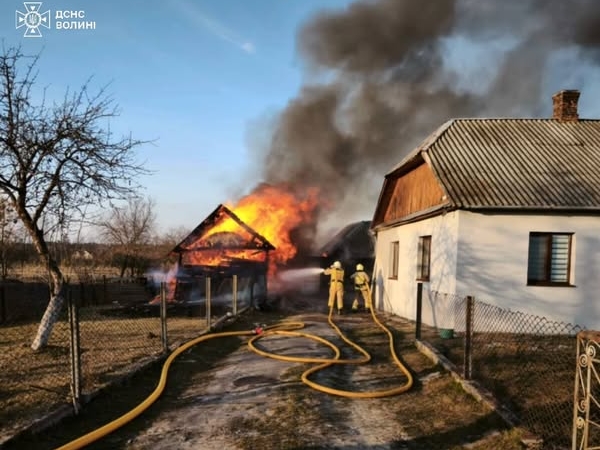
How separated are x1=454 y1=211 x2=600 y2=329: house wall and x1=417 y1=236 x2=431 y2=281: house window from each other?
2.19 meters

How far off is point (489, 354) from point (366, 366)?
88.0 inches

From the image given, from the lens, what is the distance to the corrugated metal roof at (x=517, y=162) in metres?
10.5

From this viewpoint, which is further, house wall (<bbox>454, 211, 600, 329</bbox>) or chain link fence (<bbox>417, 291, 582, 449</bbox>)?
house wall (<bbox>454, 211, 600, 329</bbox>)

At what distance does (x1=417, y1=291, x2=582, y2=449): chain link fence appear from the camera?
496 centimetres

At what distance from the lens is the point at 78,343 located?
5066 mm

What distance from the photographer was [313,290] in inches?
1018

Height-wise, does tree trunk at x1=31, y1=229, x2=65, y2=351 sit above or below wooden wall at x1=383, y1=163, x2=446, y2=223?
below

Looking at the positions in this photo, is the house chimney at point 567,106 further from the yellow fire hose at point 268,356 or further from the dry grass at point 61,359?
the dry grass at point 61,359

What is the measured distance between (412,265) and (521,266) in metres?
3.37

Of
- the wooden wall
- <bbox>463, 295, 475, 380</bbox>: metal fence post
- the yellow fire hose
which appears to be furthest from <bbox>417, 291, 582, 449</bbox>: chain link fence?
the wooden wall

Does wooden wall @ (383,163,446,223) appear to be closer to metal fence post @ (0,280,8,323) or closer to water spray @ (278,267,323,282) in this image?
water spray @ (278,267,323,282)

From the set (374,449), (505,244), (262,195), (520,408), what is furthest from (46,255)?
(262,195)

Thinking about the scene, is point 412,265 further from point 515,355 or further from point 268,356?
point 268,356

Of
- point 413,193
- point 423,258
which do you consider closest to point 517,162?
point 413,193
